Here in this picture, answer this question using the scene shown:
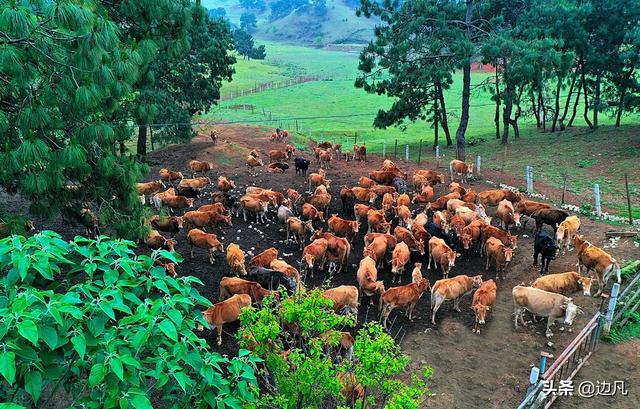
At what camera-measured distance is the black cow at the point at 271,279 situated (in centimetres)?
1318

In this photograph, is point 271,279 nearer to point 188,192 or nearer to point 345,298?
point 345,298

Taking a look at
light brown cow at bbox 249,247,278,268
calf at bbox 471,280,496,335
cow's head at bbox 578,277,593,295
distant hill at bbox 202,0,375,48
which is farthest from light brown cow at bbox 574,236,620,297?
distant hill at bbox 202,0,375,48

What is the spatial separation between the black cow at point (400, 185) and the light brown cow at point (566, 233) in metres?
7.27

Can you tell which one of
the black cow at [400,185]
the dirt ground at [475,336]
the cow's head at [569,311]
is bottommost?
the dirt ground at [475,336]

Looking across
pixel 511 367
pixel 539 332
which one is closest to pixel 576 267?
pixel 539 332

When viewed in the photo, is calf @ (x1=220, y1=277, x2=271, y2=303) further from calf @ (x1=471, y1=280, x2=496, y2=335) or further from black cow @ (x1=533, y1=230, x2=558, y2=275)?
black cow @ (x1=533, y1=230, x2=558, y2=275)

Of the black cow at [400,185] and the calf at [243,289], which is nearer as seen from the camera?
the calf at [243,289]

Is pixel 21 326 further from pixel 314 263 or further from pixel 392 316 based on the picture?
pixel 314 263

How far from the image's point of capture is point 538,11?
91.5ft

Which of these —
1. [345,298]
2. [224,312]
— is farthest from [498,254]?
[224,312]

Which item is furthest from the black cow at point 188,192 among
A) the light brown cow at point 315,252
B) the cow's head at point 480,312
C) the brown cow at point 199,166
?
the cow's head at point 480,312

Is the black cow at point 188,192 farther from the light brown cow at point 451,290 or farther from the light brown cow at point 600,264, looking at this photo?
the light brown cow at point 600,264

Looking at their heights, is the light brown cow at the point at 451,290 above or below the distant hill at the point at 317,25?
below

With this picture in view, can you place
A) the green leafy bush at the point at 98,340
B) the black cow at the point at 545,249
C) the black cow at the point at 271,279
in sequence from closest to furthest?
the green leafy bush at the point at 98,340
the black cow at the point at 271,279
the black cow at the point at 545,249
